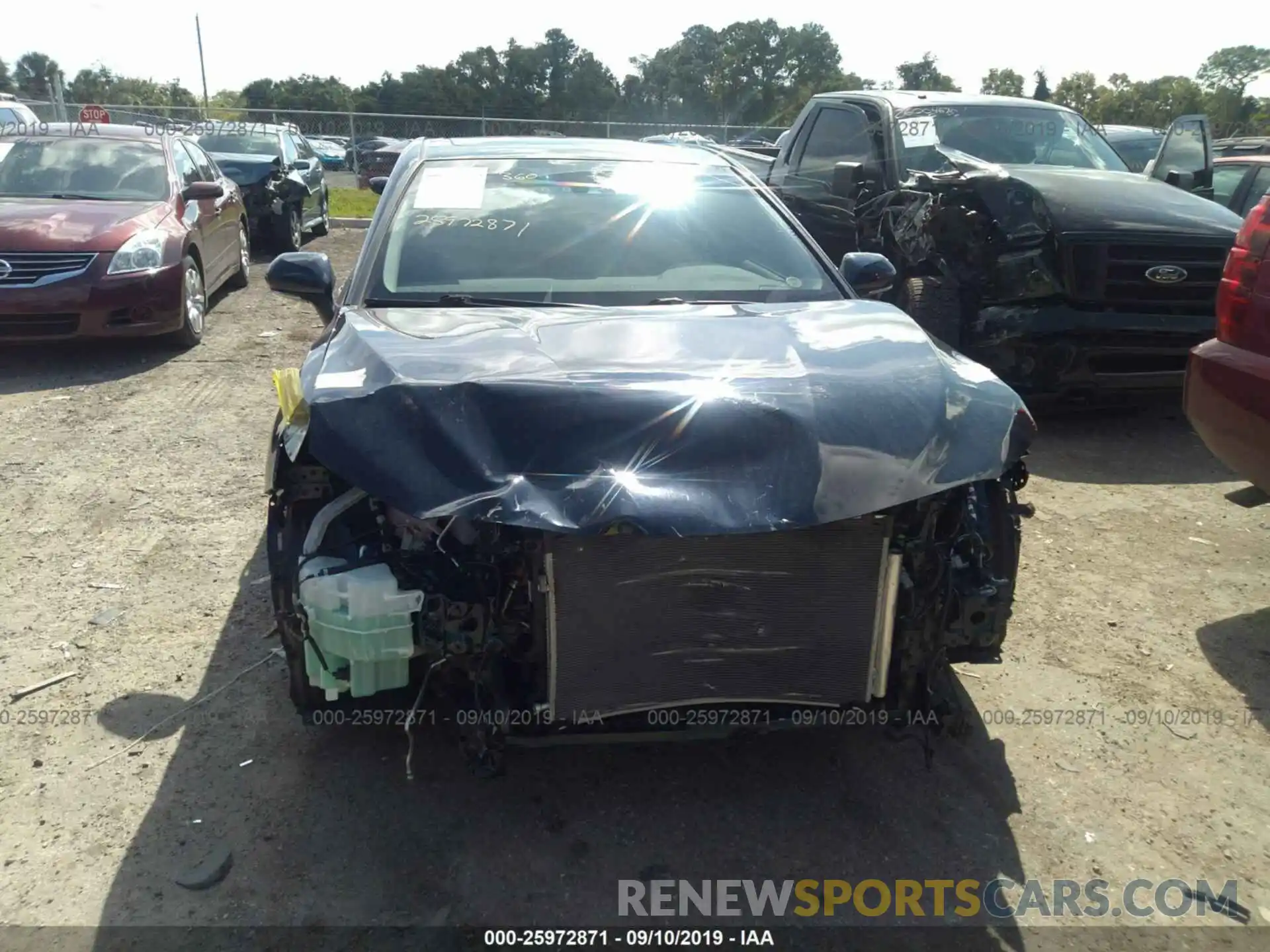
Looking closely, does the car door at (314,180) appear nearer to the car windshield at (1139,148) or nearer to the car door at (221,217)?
the car door at (221,217)

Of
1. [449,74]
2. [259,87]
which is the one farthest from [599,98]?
[259,87]

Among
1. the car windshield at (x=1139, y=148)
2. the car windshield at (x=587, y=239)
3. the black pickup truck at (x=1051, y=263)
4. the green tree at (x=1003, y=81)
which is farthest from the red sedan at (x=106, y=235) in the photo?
the green tree at (x=1003, y=81)

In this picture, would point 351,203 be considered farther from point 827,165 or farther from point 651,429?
point 651,429

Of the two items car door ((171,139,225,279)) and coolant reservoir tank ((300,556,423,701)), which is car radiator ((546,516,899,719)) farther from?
car door ((171,139,225,279))

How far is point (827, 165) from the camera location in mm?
7918

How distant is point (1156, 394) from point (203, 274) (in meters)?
7.12

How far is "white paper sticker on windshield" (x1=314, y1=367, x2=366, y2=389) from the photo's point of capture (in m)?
2.63

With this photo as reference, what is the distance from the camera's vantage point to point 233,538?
4539 mm

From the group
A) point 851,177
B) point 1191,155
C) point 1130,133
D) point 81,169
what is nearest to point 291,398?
point 851,177

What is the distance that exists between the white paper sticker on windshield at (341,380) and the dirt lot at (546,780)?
111 cm

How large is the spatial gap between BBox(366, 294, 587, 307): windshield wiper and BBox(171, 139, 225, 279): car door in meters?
5.57

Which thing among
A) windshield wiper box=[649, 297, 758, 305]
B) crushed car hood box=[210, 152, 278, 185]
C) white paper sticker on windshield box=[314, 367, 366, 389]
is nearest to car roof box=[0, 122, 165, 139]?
crushed car hood box=[210, 152, 278, 185]

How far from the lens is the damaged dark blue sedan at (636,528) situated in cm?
240

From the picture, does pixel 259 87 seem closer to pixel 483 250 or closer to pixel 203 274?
pixel 203 274
